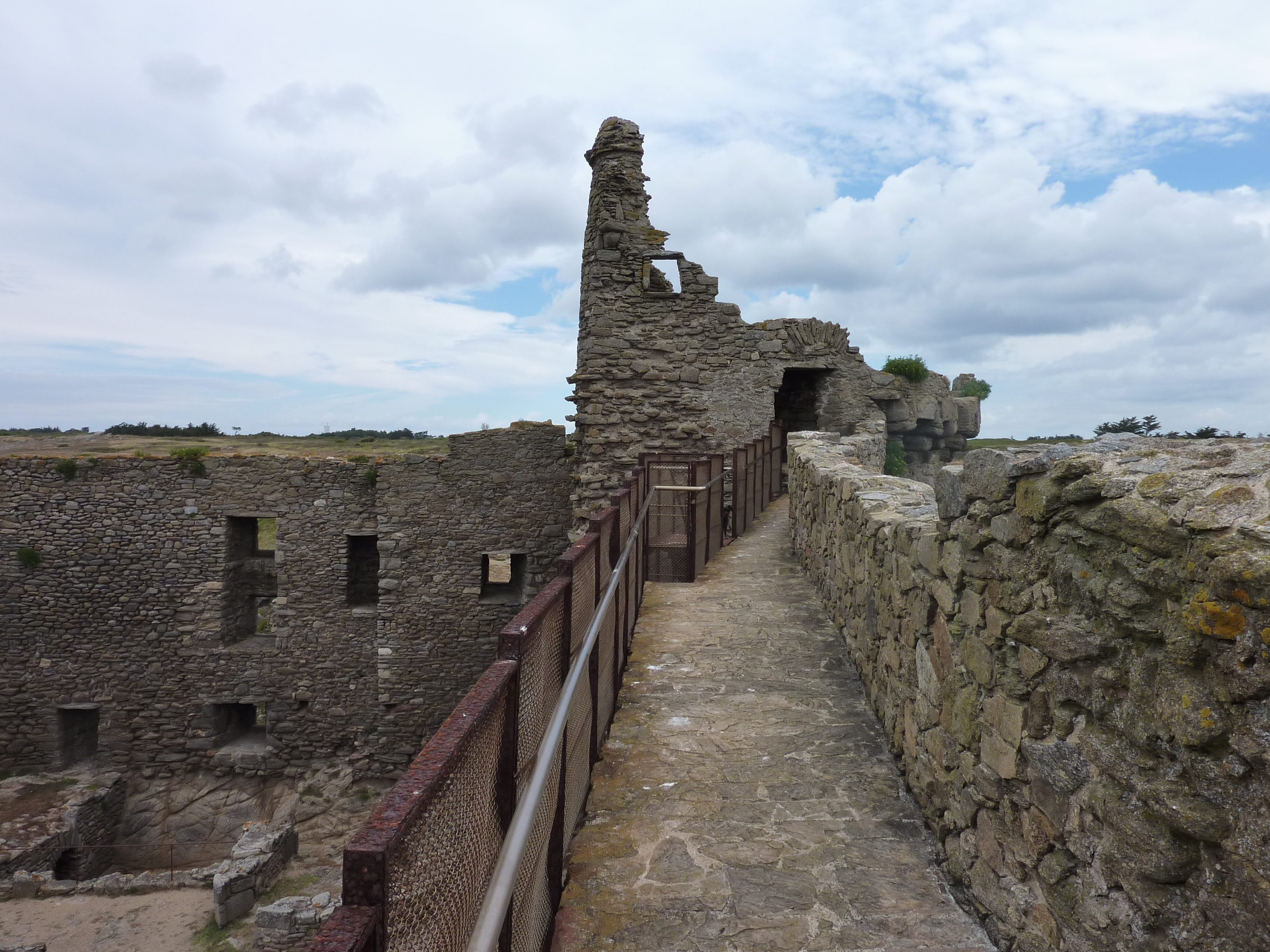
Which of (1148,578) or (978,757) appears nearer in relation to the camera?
(1148,578)

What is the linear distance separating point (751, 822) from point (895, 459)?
1247 centimetres

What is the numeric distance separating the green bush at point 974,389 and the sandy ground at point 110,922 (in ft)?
52.7

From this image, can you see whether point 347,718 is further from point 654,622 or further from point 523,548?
point 654,622

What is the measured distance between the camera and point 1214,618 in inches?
69.4

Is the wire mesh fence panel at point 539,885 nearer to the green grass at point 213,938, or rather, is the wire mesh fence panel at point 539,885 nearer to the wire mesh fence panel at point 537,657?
the wire mesh fence panel at point 537,657

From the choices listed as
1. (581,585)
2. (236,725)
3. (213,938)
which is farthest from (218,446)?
(581,585)

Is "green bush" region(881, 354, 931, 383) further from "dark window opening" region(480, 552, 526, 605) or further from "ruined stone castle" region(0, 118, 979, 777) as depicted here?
"dark window opening" region(480, 552, 526, 605)

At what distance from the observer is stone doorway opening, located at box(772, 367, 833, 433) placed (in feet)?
50.2

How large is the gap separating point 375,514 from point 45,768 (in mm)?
7257

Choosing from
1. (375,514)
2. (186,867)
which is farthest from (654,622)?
(186,867)

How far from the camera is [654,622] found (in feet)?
22.0

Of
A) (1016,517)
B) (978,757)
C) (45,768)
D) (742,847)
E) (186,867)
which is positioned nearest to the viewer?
(1016,517)

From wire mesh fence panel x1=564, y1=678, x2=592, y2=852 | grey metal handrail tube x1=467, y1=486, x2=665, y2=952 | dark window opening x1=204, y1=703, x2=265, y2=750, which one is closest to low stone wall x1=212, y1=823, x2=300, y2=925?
dark window opening x1=204, y1=703, x2=265, y2=750

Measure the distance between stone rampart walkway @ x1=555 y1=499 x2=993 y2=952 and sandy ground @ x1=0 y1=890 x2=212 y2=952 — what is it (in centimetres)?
733
